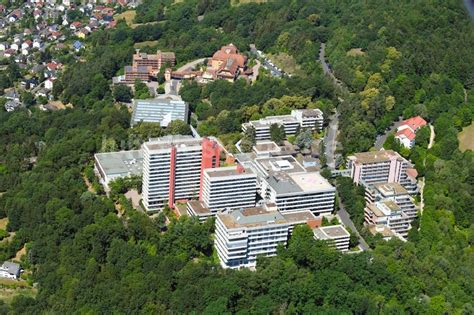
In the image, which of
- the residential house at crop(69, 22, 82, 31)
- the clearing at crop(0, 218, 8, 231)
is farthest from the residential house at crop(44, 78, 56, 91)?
the clearing at crop(0, 218, 8, 231)

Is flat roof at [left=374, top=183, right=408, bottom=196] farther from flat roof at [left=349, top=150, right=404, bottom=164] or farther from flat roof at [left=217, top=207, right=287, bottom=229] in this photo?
flat roof at [left=217, top=207, right=287, bottom=229]

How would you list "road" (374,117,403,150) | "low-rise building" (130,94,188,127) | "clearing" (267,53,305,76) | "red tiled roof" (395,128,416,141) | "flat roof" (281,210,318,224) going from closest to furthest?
"flat roof" (281,210,318,224) < "red tiled roof" (395,128,416,141) < "road" (374,117,403,150) < "low-rise building" (130,94,188,127) < "clearing" (267,53,305,76)

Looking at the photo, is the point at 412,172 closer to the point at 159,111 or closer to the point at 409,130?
the point at 409,130

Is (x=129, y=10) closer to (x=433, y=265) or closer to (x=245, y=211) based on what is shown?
(x=245, y=211)

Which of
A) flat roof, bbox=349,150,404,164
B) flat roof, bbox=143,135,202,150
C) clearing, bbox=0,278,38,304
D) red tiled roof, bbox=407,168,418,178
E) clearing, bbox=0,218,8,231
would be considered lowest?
clearing, bbox=0,218,8,231

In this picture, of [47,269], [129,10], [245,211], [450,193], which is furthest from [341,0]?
[47,269]

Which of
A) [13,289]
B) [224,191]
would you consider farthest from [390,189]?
[13,289]

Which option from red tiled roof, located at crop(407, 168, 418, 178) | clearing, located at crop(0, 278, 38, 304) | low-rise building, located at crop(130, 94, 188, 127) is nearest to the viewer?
clearing, located at crop(0, 278, 38, 304)

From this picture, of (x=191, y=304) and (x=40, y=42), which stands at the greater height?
(x=191, y=304)
